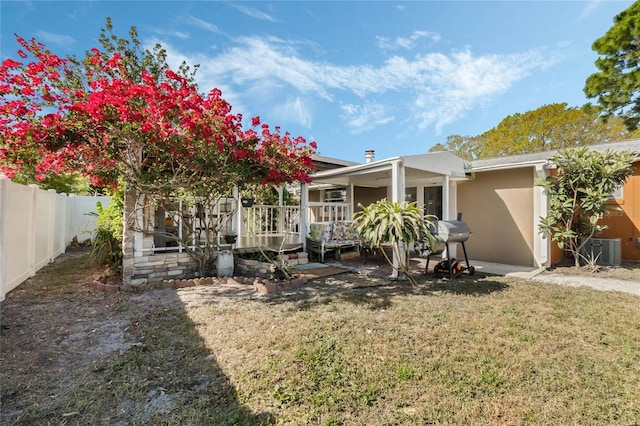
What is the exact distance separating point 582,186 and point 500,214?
79.9 inches

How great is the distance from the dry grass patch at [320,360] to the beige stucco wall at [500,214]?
3606 millimetres

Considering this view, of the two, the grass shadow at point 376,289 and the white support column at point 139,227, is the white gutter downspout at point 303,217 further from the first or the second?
the white support column at point 139,227

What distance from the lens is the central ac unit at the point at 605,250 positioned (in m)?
8.45

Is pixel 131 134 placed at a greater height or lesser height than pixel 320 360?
greater

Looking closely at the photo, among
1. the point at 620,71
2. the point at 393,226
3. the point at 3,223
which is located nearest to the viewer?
the point at 3,223

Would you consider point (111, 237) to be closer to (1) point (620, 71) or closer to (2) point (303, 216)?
(2) point (303, 216)

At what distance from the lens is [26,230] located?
6.20 meters

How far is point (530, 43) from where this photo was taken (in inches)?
454

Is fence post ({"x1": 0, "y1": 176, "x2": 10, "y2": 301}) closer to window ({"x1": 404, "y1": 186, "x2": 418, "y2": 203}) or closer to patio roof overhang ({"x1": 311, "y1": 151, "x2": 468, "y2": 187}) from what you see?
patio roof overhang ({"x1": 311, "y1": 151, "x2": 468, "y2": 187})

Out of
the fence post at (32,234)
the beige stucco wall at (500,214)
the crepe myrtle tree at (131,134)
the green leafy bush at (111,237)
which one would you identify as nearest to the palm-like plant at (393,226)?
the crepe myrtle tree at (131,134)

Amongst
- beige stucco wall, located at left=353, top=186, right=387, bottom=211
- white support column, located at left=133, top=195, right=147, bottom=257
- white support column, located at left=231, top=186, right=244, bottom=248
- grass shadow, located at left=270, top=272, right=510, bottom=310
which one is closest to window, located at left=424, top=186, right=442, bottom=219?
beige stucco wall, located at left=353, top=186, right=387, bottom=211

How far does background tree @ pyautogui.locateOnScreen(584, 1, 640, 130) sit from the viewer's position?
10508mm

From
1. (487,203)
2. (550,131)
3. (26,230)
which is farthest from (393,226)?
(550,131)

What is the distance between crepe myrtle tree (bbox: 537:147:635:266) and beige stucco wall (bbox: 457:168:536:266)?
0.62 m
